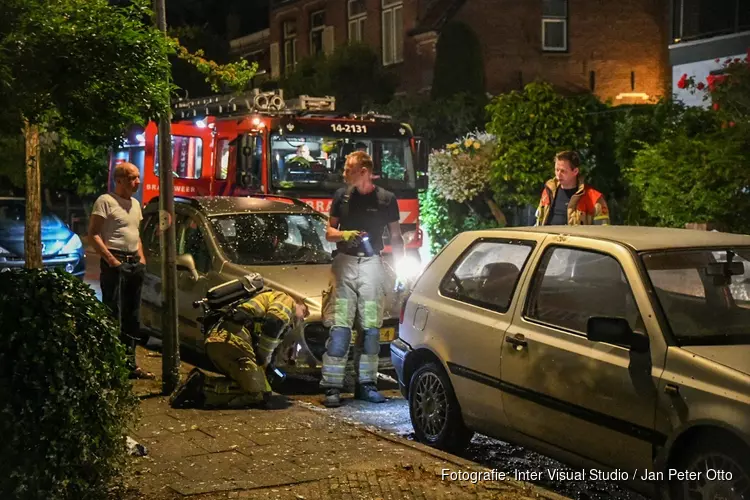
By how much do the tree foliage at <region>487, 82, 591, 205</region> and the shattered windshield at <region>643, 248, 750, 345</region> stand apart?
1070 centimetres

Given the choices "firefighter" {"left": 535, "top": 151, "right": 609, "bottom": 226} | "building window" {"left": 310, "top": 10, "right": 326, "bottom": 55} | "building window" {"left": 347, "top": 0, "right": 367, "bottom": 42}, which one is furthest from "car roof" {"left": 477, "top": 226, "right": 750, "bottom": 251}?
"building window" {"left": 310, "top": 10, "right": 326, "bottom": 55}

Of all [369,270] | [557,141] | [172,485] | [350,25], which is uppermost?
[350,25]

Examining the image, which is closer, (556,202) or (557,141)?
(556,202)

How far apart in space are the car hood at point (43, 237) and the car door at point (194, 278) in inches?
200

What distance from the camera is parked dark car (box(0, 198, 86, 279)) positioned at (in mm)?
14422

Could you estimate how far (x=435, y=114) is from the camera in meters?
20.7

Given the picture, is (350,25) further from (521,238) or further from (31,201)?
(521,238)

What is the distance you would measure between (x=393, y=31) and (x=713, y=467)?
2202cm

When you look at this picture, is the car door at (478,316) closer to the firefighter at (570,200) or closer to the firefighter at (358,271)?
the firefighter at (358,271)

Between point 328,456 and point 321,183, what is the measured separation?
814cm

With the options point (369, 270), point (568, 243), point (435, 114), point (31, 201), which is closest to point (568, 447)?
point (568, 243)

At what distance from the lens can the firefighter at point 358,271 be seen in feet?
26.5

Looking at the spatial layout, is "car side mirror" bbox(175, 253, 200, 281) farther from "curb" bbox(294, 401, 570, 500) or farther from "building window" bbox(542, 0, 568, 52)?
"building window" bbox(542, 0, 568, 52)

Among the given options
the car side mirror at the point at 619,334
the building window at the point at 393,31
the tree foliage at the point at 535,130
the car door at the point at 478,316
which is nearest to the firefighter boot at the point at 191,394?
the car door at the point at 478,316
